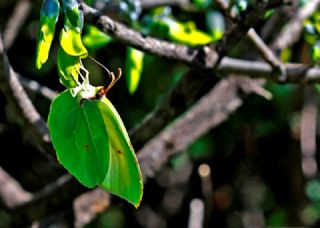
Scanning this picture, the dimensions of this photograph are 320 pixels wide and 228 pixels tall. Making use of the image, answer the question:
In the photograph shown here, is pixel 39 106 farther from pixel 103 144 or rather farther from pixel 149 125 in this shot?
pixel 103 144

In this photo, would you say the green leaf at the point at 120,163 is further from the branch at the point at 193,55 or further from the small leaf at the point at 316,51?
the small leaf at the point at 316,51

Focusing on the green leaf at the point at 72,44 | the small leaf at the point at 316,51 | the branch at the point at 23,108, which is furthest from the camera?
the small leaf at the point at 316,51

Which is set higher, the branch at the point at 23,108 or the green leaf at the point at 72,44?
the green leaf at the point at 72,44

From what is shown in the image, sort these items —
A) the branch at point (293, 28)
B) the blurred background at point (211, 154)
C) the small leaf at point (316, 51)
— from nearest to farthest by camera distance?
the small leaf at point (316, 51)
the branch at point (293, 28)
the blurred background at point (211, 154)

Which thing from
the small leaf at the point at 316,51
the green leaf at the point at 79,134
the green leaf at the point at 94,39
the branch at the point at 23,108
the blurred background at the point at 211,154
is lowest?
the blurred background at the point at 211,154

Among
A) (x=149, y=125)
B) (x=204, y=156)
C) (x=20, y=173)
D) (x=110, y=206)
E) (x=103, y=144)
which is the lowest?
(x=204, y=156)

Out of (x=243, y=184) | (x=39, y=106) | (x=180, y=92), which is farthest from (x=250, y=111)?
(x=180, y=92)

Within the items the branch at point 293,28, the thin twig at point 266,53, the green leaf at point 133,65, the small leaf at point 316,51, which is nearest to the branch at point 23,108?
the green leaf at point 133,65
